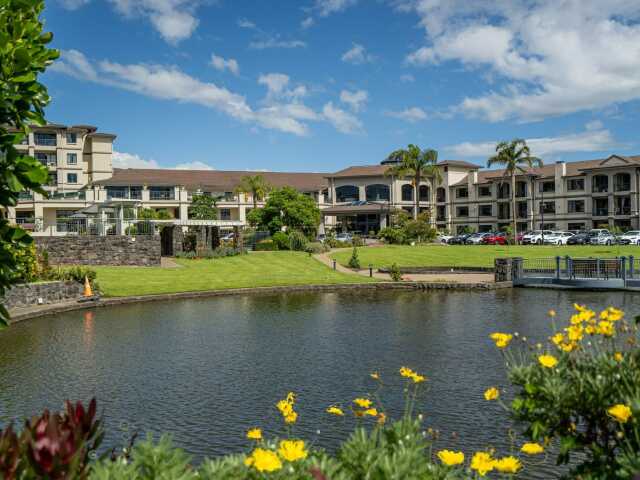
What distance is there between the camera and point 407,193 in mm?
89875

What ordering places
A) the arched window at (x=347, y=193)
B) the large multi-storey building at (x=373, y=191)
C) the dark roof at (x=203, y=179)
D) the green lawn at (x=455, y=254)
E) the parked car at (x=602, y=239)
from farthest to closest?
the arched window at (x=347, y=193)
the dark roof at (x=203, y=179)
the large multi-storey building at (x=373, y=191)
the parked car at (x=602, y=239)
the green lawn at (x=455, y=254)

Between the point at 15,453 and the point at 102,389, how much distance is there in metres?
9.39

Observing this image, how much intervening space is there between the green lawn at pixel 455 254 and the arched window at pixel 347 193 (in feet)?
122

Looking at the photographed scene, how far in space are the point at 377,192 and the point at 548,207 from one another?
24967 millimetres

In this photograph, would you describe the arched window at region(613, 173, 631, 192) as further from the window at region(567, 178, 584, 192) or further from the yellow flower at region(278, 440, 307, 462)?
the yellow flower at region(278, 440, 307, 462)

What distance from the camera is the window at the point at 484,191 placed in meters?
87.3

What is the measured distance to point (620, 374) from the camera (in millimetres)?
4418

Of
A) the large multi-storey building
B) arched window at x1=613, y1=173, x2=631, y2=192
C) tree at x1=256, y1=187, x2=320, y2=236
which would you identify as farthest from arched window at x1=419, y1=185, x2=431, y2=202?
tree at x1=256, y1=187, x2=320, y2=236

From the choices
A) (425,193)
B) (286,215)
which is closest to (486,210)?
(425,193)

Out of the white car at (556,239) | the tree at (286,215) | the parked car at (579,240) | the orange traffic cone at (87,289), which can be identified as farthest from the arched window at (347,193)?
the orange traffic cone at (87,289)

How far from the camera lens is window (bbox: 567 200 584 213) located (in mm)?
78375

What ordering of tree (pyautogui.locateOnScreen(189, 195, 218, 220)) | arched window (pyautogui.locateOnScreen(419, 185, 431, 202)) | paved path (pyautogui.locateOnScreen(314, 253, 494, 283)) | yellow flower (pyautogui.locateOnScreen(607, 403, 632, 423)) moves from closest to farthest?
yellow flower (pyautogui.locateOnScreen(607, 403, 632, 423)) < paved path (pyautogui.locateOnScreen(314, 253, 494, 283)) < tree (pyautogui.locateOnScreen(189, 195, 218, 220)) < arched window (pyautogui.locateOnScreen(419, 185, 431, 202))

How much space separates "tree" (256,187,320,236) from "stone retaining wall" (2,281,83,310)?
34758mm

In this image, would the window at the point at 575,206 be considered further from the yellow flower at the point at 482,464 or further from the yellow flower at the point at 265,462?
the yellow flower at the point at 265,462
